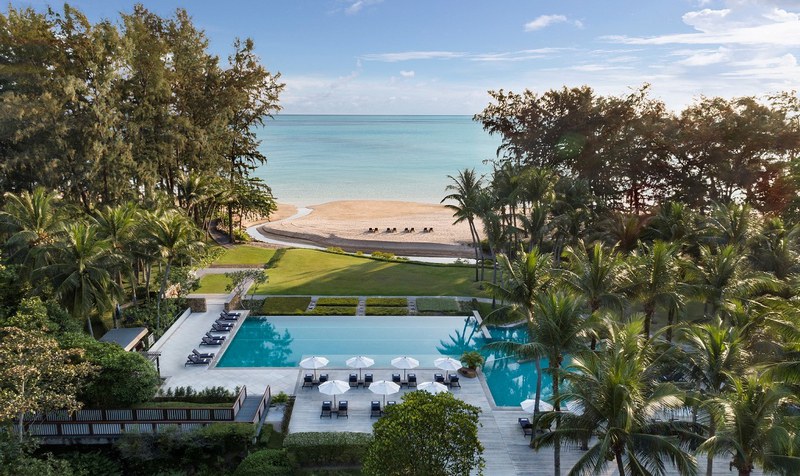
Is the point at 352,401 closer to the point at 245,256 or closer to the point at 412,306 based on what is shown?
the point at 412,306

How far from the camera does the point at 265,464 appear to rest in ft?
56.8

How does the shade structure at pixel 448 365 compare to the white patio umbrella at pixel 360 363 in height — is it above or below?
below

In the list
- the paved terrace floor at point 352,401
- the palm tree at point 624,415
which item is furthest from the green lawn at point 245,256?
the palm tree at point 624,415

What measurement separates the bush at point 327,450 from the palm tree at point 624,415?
675 cm

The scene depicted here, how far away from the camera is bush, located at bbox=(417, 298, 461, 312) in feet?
112

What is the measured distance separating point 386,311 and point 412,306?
2.09 metres

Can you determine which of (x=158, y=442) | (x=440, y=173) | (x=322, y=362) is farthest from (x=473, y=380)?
(x=440, y=173)

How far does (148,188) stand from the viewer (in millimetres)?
38781

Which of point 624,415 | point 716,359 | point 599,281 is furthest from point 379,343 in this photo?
point 624,415

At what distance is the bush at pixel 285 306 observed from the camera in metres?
33.3

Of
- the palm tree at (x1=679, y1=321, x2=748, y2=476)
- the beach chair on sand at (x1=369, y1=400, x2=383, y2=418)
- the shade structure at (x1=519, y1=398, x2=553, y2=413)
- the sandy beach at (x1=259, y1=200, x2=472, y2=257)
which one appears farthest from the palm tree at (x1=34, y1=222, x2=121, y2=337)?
the sandy beach at (x1=259, y1=200, x2=472, y2=257)

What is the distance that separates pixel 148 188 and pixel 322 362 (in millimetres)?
22394

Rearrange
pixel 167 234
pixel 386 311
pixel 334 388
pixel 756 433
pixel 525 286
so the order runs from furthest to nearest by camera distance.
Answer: pixel 386 311, pixel 167 234, pixel 334 388, pixel 525 286, pixel 756 433

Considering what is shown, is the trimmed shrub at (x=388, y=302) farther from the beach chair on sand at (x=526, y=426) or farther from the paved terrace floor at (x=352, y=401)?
the beach chair on sand at (x=526, y=426)
